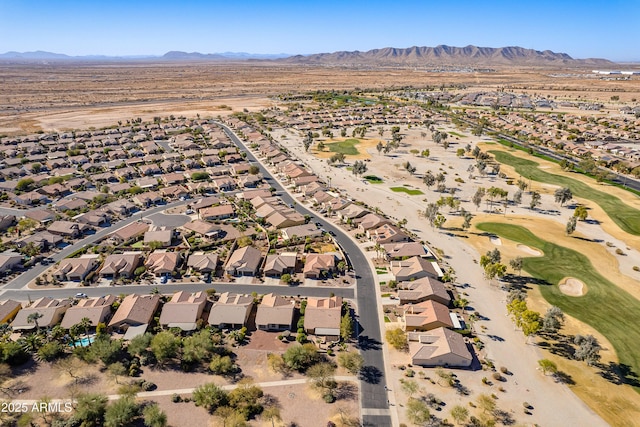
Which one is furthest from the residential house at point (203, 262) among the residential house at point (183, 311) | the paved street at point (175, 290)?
the residential house at point (183, 311)

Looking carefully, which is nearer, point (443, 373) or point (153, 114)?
point (443, 373)

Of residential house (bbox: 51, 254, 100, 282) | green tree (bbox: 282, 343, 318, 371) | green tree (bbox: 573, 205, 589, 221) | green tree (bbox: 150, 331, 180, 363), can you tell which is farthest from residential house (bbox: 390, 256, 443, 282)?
residential house (bbox: 51, 254, 100, 282)

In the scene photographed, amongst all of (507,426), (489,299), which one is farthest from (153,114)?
(507,426)

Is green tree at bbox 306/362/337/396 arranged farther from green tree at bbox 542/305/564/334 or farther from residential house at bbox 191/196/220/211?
residential house at bbox 191/196/220/211

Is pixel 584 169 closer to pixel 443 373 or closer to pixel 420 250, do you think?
pixel 420 250

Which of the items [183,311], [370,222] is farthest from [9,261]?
[370,222]

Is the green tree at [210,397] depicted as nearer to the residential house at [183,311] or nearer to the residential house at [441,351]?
the residential house at [183,311]

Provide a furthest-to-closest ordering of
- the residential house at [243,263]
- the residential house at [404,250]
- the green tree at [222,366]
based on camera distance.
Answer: the residential house at [404,250]
the residential house at [243,263]
the green tree at [222,366]
